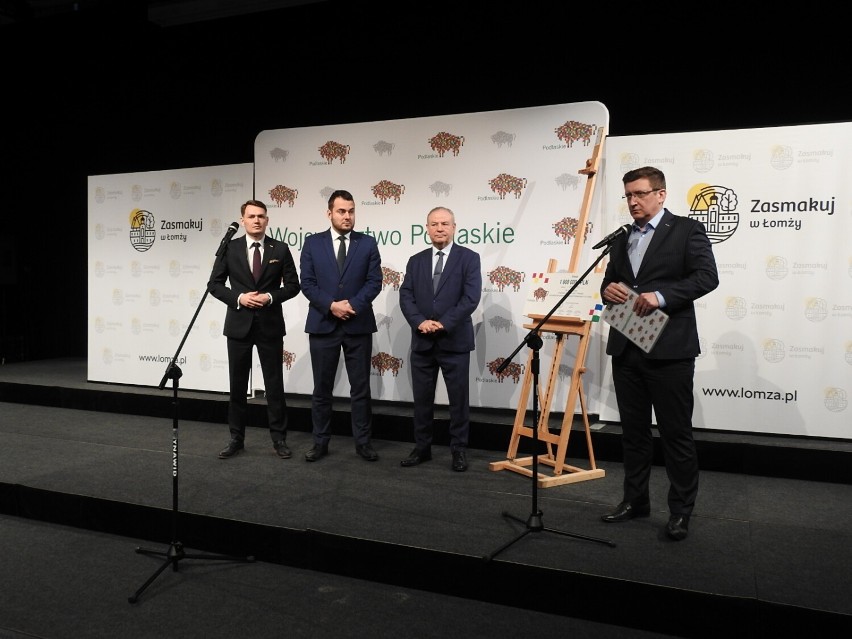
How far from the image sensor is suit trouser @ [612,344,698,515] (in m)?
3.15

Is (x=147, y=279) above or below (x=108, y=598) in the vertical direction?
above

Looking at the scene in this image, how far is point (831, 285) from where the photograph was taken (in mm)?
4387

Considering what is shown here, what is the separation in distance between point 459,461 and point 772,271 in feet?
7.58

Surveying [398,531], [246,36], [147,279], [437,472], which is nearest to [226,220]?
[147,279]

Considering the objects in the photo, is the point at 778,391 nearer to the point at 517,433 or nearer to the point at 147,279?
the point at 517,433

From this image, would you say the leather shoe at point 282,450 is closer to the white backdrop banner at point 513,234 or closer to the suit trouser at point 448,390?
the suit trouser at point 448,390

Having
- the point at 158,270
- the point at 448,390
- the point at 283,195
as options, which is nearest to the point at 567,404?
the point at 448,390

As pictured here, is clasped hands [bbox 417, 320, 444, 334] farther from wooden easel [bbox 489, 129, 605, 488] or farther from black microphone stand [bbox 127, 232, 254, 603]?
black microphone stand [bbox 127, 232, 254, 603]

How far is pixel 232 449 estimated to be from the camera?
4586 millimetres

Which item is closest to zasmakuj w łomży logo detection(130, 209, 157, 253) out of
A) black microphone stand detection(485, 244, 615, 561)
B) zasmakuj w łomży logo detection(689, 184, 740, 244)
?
black microphone stand detection(485, 244, 615, 561)

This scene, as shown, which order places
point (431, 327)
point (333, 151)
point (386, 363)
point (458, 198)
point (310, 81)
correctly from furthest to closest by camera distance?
point (310, 81) → point (333, 151) → point (386, 363) → point (458, 198) → point (431, 327)

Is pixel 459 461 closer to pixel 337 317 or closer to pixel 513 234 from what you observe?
pixel 337 317

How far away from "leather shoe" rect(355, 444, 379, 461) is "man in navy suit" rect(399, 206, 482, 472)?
20 centimetres

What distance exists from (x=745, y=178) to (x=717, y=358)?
45.7 inches
